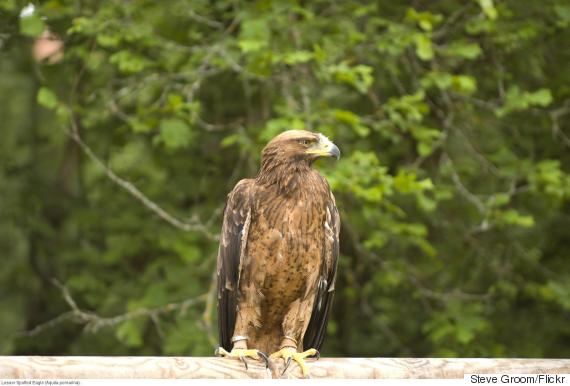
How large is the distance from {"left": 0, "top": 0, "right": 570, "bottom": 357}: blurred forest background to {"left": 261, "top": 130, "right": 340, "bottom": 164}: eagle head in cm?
136

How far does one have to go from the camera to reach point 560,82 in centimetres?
892

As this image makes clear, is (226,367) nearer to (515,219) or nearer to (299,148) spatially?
(299,148)

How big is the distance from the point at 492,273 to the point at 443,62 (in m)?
2.13

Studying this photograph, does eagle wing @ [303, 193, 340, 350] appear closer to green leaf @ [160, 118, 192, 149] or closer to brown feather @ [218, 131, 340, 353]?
brown feather @ [218, 131, 340, 353]

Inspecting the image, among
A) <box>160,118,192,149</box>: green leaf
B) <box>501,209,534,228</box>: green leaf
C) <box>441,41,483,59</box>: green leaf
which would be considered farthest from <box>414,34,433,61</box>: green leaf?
<box>160,118,192,149</box>: green leaf

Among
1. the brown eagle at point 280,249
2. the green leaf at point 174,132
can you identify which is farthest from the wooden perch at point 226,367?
the green leaf at point 174,132

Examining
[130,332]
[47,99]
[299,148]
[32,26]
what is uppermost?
[32,26]

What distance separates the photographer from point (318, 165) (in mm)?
7273

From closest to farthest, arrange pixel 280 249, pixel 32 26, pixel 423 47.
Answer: pixel 280 249, pixel 423 47, pixel 32 26

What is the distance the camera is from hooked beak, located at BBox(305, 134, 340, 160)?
17.6 feet

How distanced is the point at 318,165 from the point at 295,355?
228 cm

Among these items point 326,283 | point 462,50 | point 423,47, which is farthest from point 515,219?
point 326,283

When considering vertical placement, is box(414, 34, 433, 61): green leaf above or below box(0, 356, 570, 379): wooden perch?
above

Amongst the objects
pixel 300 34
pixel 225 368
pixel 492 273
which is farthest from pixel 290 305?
pixel 492 273
